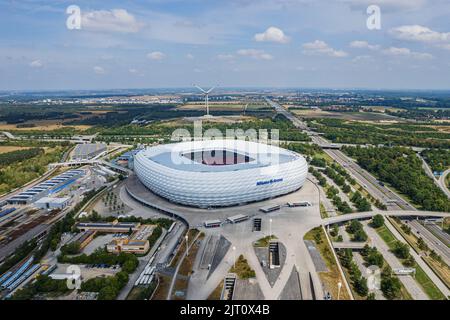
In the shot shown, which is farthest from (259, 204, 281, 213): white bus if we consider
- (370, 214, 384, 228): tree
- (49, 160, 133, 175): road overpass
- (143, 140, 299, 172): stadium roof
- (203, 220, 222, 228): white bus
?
(49, 160, 133, 175): road overpass

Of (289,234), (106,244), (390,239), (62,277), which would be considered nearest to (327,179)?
(390,239)

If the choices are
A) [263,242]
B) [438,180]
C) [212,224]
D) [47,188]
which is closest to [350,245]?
[263,242]

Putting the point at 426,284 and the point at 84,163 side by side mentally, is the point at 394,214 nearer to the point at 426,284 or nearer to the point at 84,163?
the point at 426,284

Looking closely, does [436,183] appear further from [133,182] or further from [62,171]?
[62,171]

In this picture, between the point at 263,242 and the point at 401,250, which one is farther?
the point at 263,242
